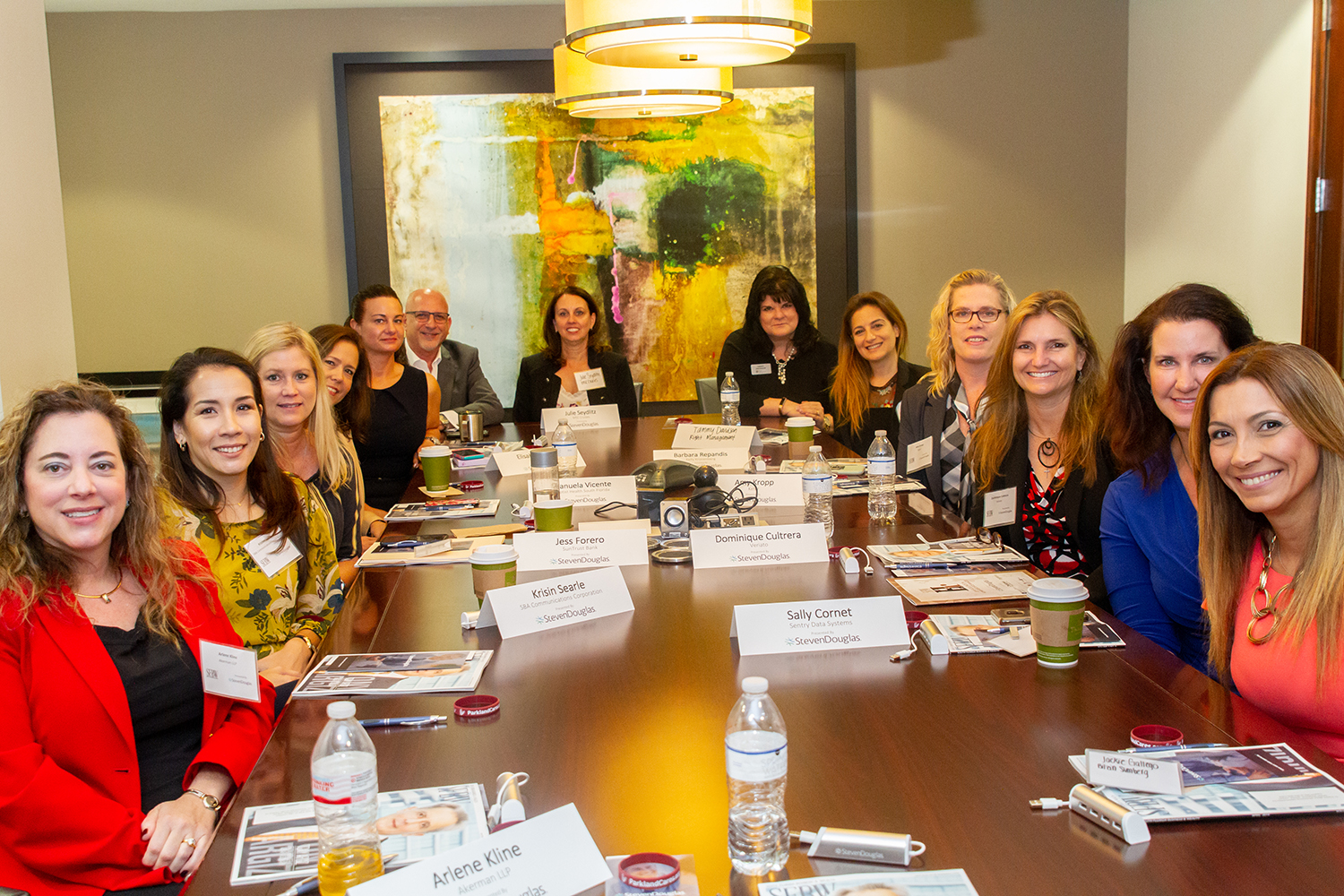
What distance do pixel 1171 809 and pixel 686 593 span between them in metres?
1.16

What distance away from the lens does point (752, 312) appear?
232 inches

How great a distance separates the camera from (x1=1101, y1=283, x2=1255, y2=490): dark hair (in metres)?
2.54

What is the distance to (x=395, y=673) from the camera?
1.85 m

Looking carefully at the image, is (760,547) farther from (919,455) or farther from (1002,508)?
(919,455)

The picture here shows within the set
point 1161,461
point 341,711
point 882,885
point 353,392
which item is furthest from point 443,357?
point 882,885

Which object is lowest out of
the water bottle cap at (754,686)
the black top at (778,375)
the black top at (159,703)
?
the black top at (159,703)

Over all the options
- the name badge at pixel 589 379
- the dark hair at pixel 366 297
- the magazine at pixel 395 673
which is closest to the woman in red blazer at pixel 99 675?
the magazine at pixel 395 673

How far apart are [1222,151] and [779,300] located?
93.0 inches

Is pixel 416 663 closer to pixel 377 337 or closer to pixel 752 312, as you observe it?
pixel 377 337

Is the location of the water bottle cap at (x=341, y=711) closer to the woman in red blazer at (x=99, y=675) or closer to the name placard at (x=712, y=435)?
the woman in red blazer at (x=99, y=675)

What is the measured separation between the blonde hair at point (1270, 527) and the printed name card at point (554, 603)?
112cm

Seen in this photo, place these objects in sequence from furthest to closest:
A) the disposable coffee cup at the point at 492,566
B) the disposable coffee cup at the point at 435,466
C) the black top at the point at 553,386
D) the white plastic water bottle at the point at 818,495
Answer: the black top at the point at 553,386 < the disposable coffee cup at the point at 435,466 < the white plastic water bottle at the point at 818,495 < the disposable coffee cup at the point at 492,566

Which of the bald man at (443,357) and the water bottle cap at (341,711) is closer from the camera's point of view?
the water bottle cap at (341,711)

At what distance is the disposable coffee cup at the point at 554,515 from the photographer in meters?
2.71
